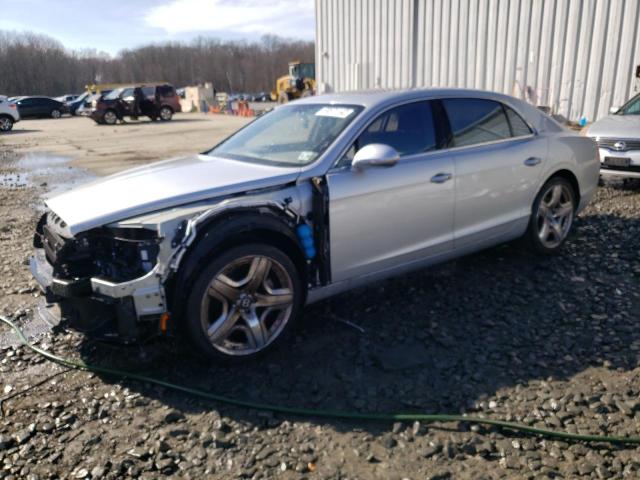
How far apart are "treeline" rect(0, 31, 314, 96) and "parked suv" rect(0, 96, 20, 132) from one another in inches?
2755

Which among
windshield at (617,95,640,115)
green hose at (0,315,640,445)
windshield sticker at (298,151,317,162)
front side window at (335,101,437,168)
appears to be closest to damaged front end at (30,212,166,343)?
green hose at (0,315,640,445)

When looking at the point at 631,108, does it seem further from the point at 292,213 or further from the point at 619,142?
the point at 292,213

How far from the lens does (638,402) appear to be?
9.31ft

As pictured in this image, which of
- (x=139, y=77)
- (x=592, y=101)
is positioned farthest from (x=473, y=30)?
(x=139, y=77)

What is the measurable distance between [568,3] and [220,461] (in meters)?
13.1

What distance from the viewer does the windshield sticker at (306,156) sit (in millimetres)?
3551

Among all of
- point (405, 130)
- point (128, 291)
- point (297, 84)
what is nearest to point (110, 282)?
point (128, 291)

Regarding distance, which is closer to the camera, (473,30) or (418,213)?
(418,213)

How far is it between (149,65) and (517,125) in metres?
125

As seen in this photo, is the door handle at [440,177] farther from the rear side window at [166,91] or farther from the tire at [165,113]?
the rear side window at [166,91]

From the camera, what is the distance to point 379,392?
3.00m

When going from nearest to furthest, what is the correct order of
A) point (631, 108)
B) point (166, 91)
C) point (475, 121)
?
point (475, 121) → point (631, 108) → point (166, 91)

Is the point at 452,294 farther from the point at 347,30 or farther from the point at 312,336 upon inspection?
the point at 347,30

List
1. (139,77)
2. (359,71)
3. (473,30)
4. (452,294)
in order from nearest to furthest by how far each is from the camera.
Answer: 1. (452,294)
2. (473,30)
3. (359,71)
4. (139,77)
